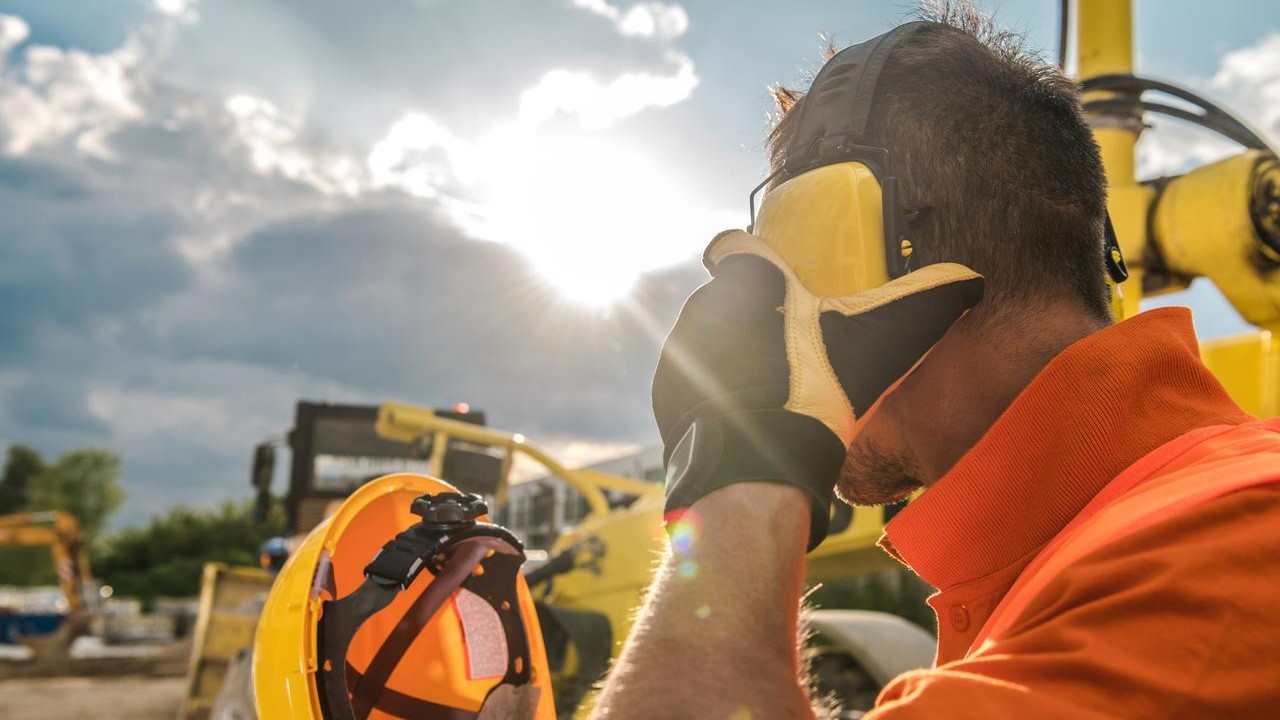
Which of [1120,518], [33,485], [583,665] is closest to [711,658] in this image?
[1120,518]

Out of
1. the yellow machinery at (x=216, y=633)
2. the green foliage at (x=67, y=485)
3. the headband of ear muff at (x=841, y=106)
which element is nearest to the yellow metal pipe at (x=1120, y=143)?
the headband of ear muff at (x=841, y=106)

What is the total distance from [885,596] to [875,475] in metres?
17.9

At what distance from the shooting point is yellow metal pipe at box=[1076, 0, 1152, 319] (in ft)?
9.90

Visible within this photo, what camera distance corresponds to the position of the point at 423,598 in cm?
183

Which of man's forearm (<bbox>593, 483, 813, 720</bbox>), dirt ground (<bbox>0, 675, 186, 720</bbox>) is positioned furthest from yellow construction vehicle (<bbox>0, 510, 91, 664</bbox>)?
man's forearm (<bbox>593, 483, 813, 720</bbox>)

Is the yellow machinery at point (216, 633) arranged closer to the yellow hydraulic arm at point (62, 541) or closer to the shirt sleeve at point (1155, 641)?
the shirt sleeve at point (1155, 641)

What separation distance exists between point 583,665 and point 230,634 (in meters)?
4.53

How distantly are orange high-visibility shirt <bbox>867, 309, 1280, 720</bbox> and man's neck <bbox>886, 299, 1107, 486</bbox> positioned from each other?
0.08 meters

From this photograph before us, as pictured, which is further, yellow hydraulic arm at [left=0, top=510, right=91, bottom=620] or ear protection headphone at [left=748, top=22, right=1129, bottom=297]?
yellow hydraulic arm at [left=0, top=510, right=91, bottom=620]

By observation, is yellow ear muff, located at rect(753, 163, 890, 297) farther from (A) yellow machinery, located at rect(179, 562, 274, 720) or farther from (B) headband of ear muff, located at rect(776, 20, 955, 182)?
(A) yellow machinery, located at rect(179, 562, 274, 720)

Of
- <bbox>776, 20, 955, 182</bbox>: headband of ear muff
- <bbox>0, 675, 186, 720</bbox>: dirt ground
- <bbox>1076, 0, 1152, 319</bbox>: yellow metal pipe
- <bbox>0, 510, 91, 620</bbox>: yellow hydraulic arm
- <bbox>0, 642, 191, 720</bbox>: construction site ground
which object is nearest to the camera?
<bbox>776, 20, 955, 182</bbox>: headband of ear muff

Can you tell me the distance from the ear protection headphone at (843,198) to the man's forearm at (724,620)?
0.31 meters

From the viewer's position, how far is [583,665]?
4902 mm

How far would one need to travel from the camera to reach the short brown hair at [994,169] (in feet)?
4.00
